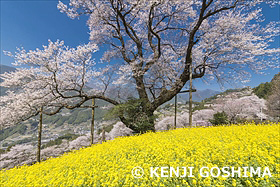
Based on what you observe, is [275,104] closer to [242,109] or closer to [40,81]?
[242,109]

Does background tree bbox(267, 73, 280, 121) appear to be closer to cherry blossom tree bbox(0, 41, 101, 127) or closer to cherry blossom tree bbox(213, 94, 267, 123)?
cherry blossom tree bbox(213, 94, 267, 123)

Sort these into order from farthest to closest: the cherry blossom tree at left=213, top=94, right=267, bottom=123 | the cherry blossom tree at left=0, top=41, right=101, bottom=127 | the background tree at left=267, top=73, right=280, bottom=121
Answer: the background tree at left=267, top=73, right=280, bottom=121
the cherry blossom tree at left=213, top=94, right=267, bottom=123
the cherry blossom tree at left=0, top=41, right=101, bottom=127

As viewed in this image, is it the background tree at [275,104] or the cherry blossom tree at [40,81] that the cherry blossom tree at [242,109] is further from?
the cherry blossom tree at [40,81]

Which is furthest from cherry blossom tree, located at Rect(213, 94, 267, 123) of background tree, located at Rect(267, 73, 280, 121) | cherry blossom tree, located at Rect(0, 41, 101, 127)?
cherry blossom tree, located at Rect(0, 41, 101, 127)

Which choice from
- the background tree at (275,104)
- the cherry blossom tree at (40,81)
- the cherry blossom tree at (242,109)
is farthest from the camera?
the background tree at (275,104)

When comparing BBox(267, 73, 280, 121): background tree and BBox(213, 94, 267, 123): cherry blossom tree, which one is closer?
BBox(213, 94, 267, 123): cherry blossom tree

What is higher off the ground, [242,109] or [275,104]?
[275,104]

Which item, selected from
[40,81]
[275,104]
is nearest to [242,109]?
[275,104]

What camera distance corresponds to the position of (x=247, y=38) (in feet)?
33.9

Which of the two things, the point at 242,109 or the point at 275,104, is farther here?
the point at 275,104

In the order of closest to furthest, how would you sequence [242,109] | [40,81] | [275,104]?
[40,81] → [242,109] → [275,104]

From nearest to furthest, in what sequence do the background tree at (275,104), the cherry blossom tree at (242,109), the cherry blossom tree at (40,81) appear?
the cherry blossom tree at (40,81) → the cherry blossom tree at (242,109) → the background tree at (275,104)

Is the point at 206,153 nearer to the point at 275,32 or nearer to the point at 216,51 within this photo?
the point at 216,51

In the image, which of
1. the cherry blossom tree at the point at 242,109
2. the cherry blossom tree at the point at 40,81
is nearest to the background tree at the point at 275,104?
the cherry blossom tree at the point at 242,109
